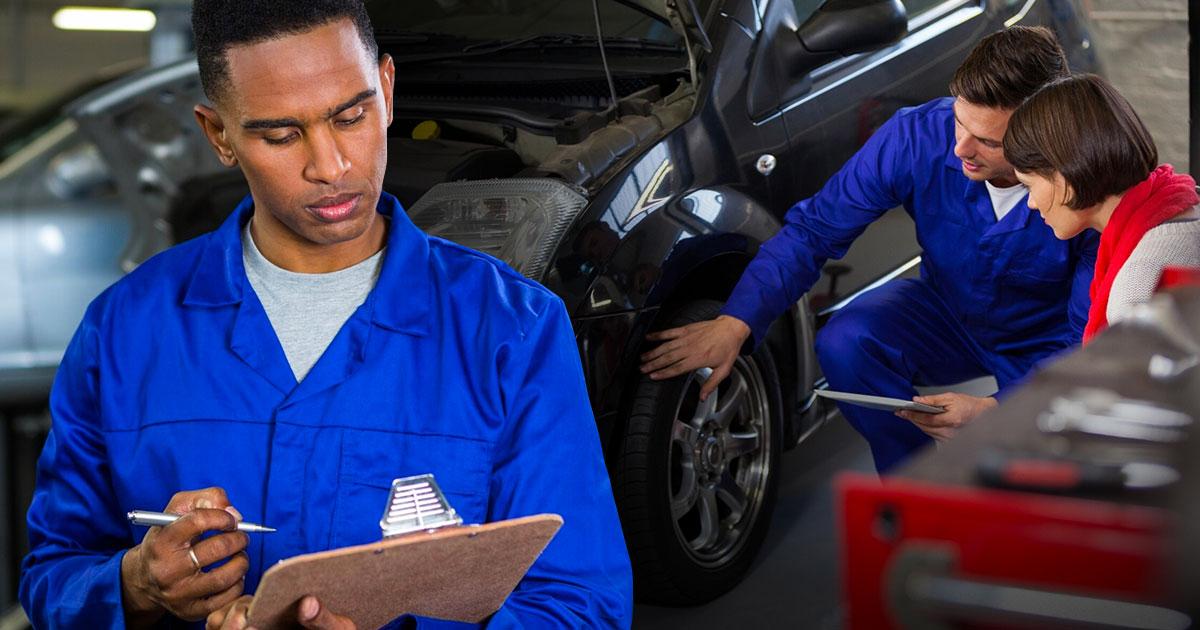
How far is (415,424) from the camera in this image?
1568mm

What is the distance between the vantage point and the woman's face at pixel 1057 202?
227 cm

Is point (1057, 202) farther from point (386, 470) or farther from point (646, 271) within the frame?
point (386, 470)

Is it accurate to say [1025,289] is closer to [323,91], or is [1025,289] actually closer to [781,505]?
[781,505]

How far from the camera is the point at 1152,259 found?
207 centimetres

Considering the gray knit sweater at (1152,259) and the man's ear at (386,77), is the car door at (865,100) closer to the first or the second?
the gray knit sweater at (1152,259)

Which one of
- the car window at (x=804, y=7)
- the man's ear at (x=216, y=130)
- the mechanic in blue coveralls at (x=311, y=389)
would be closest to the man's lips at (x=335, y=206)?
the mechanic in blue coveralls at (x=311, y=389)

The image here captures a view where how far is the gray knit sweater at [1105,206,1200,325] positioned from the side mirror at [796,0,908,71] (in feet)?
3.20

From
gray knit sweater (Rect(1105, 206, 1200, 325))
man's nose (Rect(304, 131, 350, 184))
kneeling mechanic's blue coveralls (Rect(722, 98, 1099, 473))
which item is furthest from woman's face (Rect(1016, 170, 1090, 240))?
man's nose (Rect(304, 131, 350, 184))

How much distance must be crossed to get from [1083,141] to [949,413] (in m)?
0.57

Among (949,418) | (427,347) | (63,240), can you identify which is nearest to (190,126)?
(63,240)

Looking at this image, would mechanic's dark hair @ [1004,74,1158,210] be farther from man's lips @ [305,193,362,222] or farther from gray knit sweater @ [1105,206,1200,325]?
man's lips @ [305,193,362,222]

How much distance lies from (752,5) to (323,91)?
170 centimetres

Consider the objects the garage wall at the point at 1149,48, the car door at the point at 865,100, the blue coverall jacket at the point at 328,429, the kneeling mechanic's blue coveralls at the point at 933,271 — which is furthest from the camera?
the garage wall at the point at 1149,48

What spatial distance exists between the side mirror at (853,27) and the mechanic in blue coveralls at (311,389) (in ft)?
5.17
